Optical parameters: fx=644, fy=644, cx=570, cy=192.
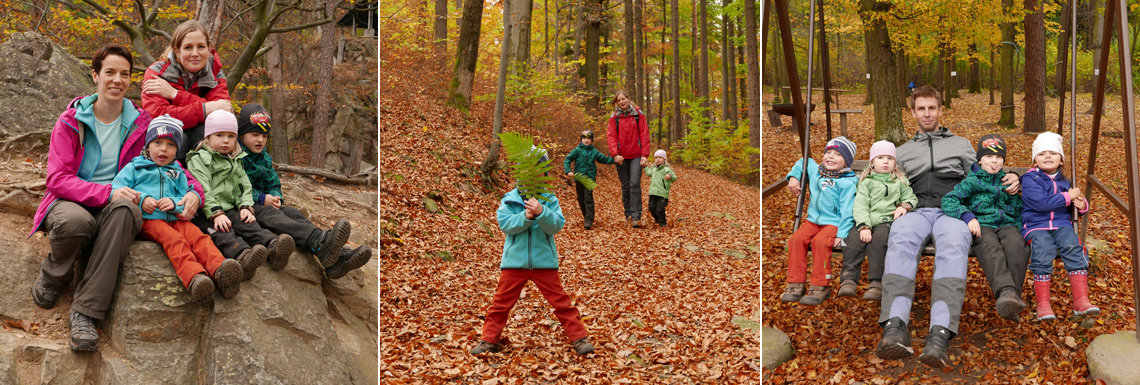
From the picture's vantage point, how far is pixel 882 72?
9.21 m

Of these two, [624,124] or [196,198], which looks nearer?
[196,198]

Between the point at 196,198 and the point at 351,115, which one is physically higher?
the point at 351,115

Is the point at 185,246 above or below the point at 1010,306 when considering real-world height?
above

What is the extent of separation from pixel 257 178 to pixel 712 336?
342 centimetres

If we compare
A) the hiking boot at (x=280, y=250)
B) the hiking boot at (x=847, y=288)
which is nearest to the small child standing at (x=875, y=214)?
the hiking boot at (x=847, y=288)

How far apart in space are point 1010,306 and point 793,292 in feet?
3.57

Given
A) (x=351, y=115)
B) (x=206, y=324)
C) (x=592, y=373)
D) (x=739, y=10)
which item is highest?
(x=739, y=10)

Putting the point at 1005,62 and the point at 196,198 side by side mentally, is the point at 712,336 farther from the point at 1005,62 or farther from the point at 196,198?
the point at 1005,62

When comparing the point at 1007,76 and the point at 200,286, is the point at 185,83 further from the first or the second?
the point at 1007,76

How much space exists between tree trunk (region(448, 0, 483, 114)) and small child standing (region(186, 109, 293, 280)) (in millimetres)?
6178

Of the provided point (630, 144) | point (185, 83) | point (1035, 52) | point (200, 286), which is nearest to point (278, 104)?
point (630, 144)

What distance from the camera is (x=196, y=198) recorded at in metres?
3.53

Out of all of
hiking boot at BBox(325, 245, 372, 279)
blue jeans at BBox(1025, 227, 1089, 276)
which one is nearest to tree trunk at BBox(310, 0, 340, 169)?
hiking boot at BBox(325, 245, 372, 279)

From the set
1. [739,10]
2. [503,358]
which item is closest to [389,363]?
[503,358]
